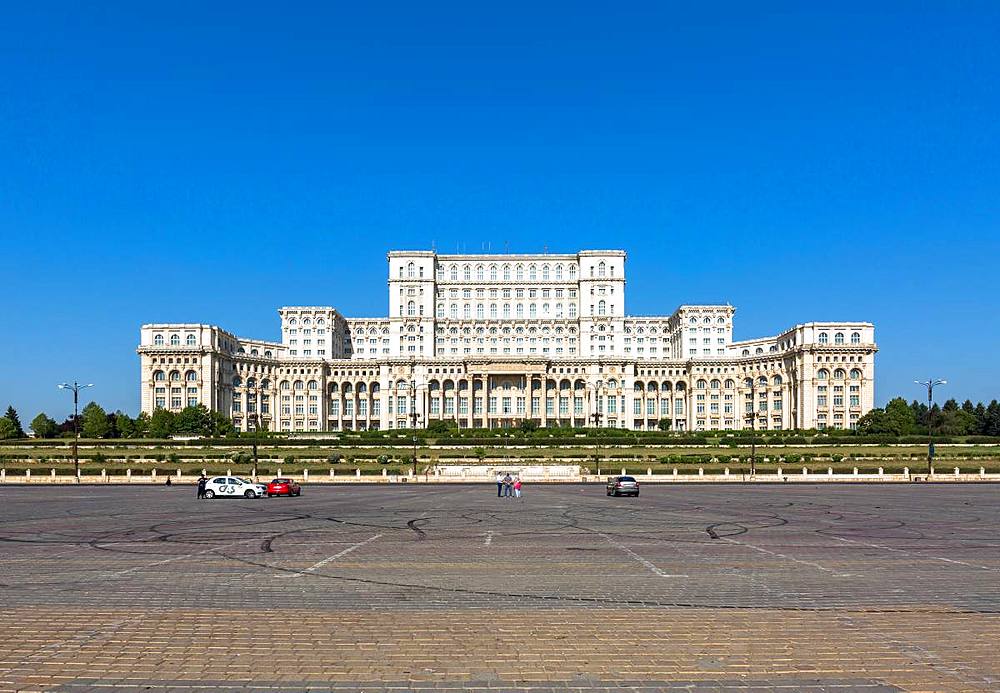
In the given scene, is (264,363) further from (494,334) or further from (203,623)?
(203,623)

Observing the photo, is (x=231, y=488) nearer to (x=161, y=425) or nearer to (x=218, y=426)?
(x=161, y=425)

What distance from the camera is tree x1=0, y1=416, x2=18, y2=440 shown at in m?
114

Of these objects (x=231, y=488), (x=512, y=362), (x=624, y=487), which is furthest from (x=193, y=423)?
(x=624, y=487)

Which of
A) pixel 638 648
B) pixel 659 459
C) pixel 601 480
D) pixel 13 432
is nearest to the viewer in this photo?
pixel 638 648

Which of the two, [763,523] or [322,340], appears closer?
[763,523]

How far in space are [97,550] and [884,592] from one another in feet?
61.3

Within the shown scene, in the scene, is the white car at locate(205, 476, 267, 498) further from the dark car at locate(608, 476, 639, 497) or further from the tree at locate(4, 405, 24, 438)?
the tree at locate(4, 405, 24, 438)

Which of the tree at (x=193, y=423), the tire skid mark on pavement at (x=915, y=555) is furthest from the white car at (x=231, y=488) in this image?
the tree at (x=193, y=423)

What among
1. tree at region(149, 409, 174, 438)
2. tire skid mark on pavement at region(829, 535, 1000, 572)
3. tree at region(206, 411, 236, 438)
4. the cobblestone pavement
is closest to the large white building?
tree at region(206, 411, 236, 438)

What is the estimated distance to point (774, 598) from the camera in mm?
14859

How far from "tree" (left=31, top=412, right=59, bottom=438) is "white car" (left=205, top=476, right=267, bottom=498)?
92534mm

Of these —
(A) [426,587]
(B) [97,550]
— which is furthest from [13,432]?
(A) [426,587]

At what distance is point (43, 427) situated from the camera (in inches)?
4759

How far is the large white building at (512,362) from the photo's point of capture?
137 m
